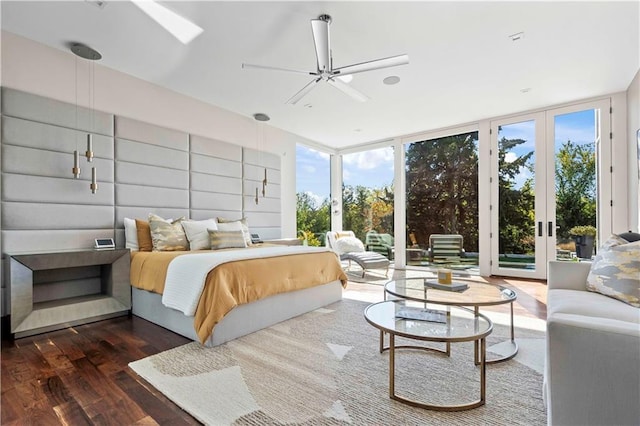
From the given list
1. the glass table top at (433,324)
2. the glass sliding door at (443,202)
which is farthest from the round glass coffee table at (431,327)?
the glass sliding door at (443,202)

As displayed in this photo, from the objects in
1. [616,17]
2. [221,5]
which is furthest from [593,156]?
[221,5]

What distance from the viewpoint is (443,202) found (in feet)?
20.2

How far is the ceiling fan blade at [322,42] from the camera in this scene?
2.51 metres

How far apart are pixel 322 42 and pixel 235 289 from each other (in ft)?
7.27

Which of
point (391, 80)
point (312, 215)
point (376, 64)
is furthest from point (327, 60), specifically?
point (312, 215)

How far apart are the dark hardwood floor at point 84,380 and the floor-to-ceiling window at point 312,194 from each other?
13.6ft

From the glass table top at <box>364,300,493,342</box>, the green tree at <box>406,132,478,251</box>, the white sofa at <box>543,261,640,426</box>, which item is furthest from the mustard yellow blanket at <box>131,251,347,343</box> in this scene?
the green tree at <box>406,132,478,251</box>

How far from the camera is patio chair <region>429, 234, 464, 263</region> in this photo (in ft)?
19.1

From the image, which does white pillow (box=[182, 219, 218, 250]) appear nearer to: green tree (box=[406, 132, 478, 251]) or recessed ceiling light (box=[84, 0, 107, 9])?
recessed ceiling light (box=[84, 0, 107, 9])

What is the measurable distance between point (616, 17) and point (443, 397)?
351 cm

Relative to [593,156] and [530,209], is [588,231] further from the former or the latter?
[593,156]

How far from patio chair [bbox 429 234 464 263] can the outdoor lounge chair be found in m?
1.01

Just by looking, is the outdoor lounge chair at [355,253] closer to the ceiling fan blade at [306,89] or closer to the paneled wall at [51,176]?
the ceiling fan blade at [306,89]

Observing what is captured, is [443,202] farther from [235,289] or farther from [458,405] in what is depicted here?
[458,405]
